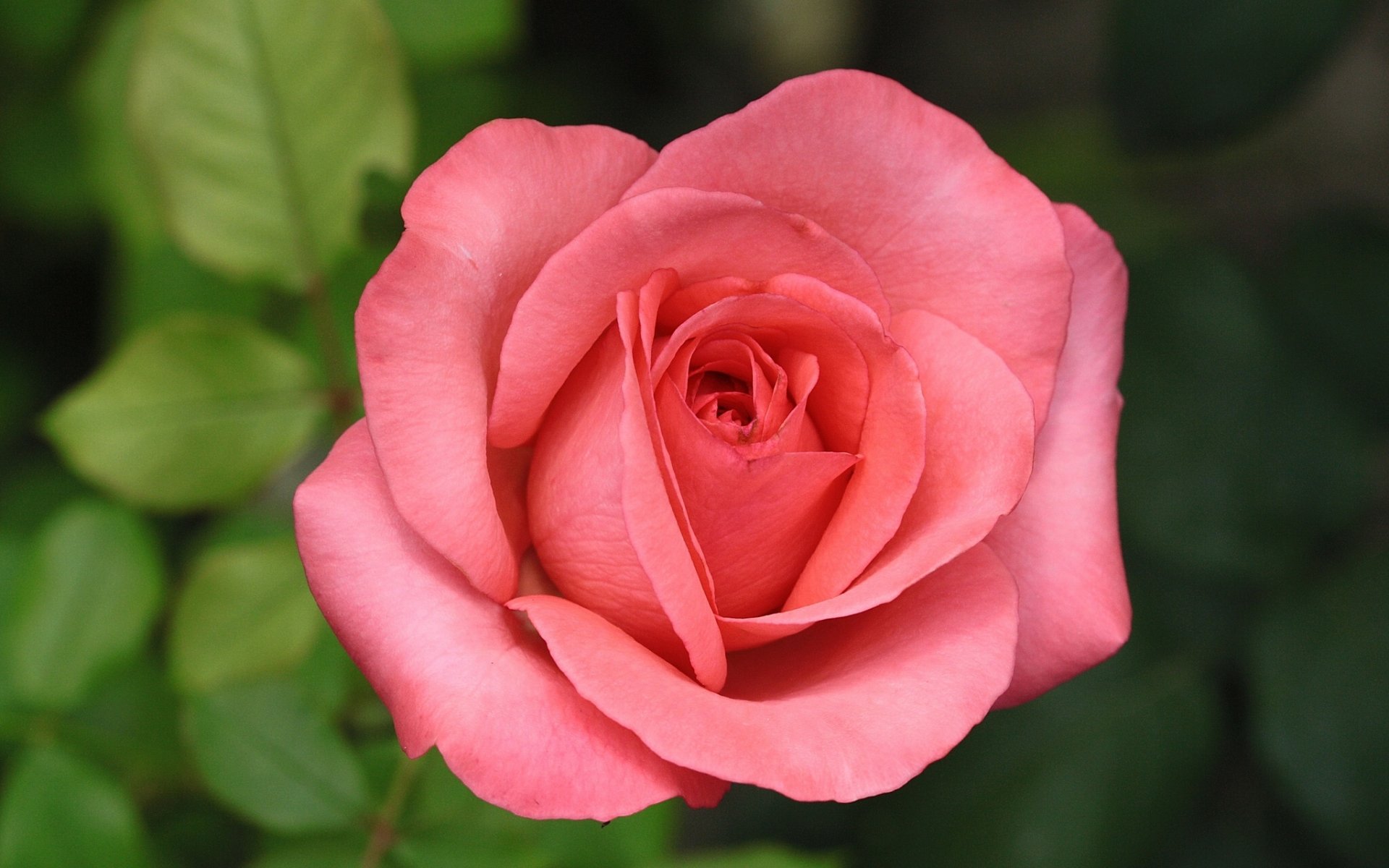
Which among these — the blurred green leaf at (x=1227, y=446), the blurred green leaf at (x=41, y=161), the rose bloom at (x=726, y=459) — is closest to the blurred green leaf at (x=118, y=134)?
the blurred green leaf at (x=41, y=161)

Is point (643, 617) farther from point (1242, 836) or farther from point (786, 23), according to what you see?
point (786, 23)

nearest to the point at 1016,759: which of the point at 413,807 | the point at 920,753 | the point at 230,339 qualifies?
the point at 413,807

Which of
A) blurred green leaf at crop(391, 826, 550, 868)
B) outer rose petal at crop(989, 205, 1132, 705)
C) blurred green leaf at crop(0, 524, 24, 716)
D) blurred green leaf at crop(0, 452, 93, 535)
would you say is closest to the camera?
outer rose petal at crop(989, 205, 1132, 705)

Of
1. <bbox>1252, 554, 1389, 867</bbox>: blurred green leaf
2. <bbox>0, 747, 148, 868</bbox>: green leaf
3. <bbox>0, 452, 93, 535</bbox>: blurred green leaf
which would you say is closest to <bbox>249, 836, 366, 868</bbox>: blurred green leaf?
<bbox>0, 747, 148, 868</bbox>: green leaf

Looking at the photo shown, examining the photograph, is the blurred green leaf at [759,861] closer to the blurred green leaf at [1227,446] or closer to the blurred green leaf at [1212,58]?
the blurred green leaf at [1227,446]

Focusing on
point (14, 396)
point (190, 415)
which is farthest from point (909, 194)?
point (14, 396)

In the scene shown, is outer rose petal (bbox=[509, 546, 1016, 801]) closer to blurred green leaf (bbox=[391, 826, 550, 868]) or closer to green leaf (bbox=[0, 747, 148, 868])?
blurred green leaf (bbox=[391, 826, 550, 868])

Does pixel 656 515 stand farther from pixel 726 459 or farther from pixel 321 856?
pixel 321 856
